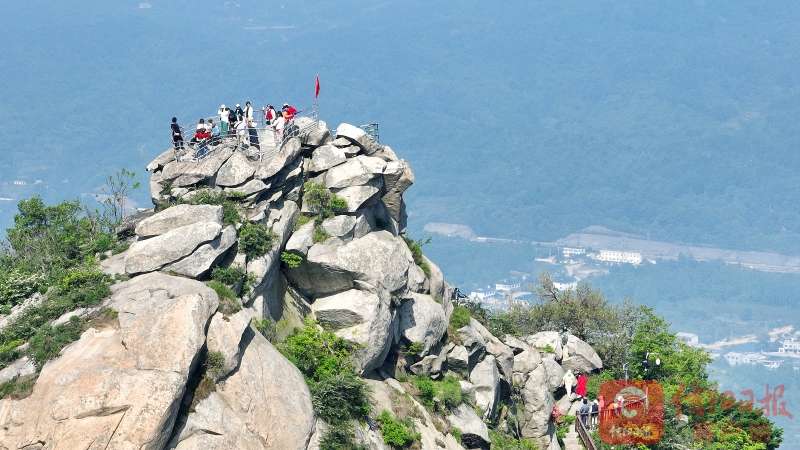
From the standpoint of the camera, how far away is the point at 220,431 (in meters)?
31.4

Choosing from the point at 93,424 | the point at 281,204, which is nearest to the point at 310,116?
the point at 281,204

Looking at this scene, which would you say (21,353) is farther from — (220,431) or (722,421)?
(722,421)

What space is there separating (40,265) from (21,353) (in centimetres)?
1021

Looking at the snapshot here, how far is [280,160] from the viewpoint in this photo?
4319cm

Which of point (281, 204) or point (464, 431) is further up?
point (281, 204)

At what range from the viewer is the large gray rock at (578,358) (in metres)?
59.0

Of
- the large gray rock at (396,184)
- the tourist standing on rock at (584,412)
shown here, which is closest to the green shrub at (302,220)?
the large gray rock at (396,184)

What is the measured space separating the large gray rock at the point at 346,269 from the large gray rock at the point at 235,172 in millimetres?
3641

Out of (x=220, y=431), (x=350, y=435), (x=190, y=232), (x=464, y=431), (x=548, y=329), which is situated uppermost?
(x=190, y=232)

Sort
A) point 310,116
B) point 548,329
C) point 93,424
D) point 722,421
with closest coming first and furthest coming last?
point 93,424 < point 310,116 < point 722,421 < point 548,329

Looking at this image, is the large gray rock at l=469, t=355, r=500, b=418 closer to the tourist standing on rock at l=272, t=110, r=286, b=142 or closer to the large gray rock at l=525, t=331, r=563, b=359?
the large gray rock at l=525, t=331, r=563, b=359

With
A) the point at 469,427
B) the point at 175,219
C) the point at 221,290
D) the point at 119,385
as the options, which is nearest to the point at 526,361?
the point at 469,427

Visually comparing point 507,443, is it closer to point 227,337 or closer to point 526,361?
point 526,361

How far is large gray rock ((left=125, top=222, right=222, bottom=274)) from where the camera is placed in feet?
122
